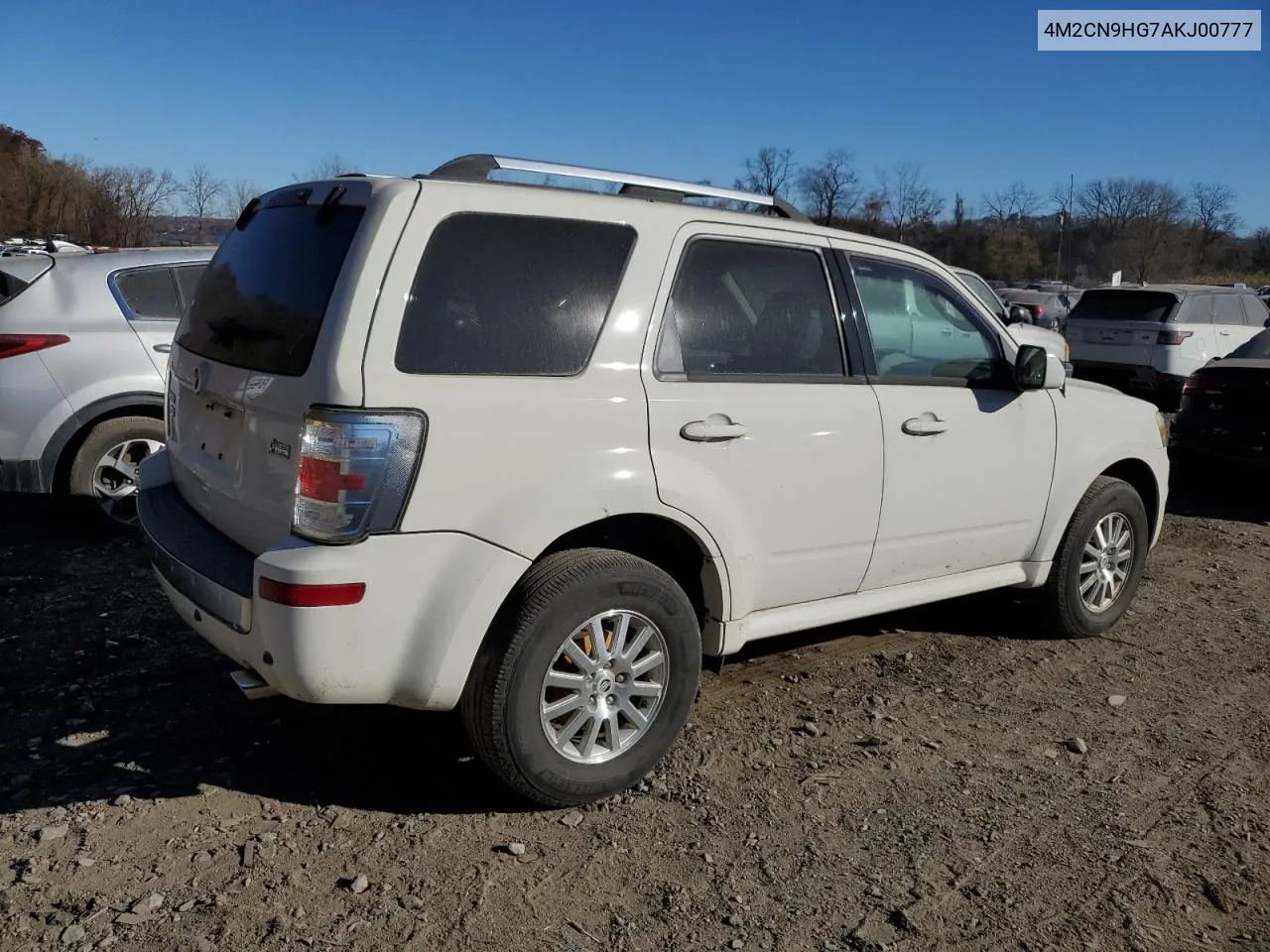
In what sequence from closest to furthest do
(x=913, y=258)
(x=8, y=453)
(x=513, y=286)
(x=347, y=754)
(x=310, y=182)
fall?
(x=513, y=286), (x=310, y=182), (x=347, y=754), (x=913, y=258), (x=8, y=453)

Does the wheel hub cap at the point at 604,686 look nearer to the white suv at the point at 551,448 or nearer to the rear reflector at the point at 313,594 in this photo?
the white suv at the point at 551,448

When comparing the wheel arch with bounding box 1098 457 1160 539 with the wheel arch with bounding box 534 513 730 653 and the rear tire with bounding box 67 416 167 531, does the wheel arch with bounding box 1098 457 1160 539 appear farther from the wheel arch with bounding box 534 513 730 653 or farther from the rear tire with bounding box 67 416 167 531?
the rear tire with bounding box 67 416 167 531

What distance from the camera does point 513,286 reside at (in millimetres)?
3234

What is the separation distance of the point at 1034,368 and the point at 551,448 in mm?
2345

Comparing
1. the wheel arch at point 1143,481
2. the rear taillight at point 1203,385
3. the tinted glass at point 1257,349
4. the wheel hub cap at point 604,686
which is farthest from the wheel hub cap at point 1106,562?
the tinted glass at point 1257,349

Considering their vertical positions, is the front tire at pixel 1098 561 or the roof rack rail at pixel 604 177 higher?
the roof rack rail at pixel 604 177

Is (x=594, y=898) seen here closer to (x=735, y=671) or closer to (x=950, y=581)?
(x=735, y=671)

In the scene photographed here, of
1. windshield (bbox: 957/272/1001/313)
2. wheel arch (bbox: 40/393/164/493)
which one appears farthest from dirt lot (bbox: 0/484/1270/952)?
windshield (bbox: 957/272/1001/313)

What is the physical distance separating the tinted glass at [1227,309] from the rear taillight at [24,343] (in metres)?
13.5

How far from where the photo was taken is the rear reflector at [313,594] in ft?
9.32

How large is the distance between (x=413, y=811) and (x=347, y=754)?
476 mm

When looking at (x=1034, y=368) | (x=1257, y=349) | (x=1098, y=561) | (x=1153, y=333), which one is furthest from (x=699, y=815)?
(x=1153, y=333)

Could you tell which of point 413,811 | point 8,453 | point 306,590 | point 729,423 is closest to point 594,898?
point 413,811

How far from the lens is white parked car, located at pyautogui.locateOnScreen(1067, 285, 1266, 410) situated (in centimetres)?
1322
